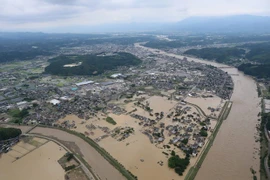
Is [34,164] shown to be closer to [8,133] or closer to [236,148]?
[8,133]

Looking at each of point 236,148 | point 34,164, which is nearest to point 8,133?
point 34,164

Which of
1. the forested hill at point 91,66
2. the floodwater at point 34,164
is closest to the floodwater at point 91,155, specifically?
the floodwater at point 34,164

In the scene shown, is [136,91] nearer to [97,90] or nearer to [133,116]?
[97,90]

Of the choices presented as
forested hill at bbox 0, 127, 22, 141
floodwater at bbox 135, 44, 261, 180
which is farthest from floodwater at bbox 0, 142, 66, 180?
floodwater at bbox 135, 44, 261, 180

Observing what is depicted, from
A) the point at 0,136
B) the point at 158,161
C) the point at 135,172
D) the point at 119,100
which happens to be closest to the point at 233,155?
the point at 158,161

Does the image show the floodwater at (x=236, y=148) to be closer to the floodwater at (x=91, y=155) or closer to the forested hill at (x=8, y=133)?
the floodwater at (x=91, y=155)

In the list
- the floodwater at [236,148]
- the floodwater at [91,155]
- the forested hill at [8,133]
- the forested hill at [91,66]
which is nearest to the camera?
the floodwater at [236,148]

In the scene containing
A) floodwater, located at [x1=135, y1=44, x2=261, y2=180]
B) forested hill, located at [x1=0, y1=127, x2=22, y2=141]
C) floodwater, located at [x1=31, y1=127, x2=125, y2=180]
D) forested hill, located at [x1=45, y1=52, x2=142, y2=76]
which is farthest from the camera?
forested hill, located at [x1=45, y1=52, x2=142, y2=76]

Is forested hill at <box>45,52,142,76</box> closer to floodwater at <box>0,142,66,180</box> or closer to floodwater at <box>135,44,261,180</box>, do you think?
floodwater at <box>0,142,66,180</box>
